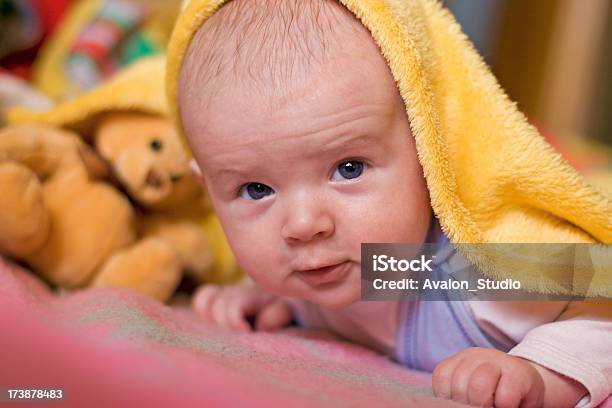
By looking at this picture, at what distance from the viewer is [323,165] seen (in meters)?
0.80

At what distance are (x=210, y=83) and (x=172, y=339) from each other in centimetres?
30

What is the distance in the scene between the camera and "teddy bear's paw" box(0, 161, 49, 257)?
954 millimetres

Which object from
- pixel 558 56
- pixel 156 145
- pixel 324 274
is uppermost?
pixel 558 56

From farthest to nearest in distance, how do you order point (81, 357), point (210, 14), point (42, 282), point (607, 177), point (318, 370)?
point (607, 177)
point (42, 282)
point (210, 14)
point (318, 370)
point (81, 357)

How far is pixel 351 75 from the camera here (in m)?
0.80

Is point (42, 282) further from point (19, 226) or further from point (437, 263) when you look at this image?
point (437, 263)

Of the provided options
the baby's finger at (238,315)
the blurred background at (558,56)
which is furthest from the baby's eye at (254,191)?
the blurred background at (558,56)

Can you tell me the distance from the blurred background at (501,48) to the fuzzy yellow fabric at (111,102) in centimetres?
21

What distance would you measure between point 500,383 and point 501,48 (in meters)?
2.39

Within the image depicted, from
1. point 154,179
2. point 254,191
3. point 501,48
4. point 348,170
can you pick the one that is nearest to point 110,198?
point 154,179

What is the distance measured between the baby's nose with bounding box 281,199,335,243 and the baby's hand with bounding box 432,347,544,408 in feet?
0.64

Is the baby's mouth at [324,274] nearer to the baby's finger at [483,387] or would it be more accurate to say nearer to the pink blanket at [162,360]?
A: the pink blanket at [162,360]

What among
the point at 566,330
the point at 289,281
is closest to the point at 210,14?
the point at 289,281

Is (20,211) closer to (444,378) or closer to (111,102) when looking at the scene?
(111,102)
